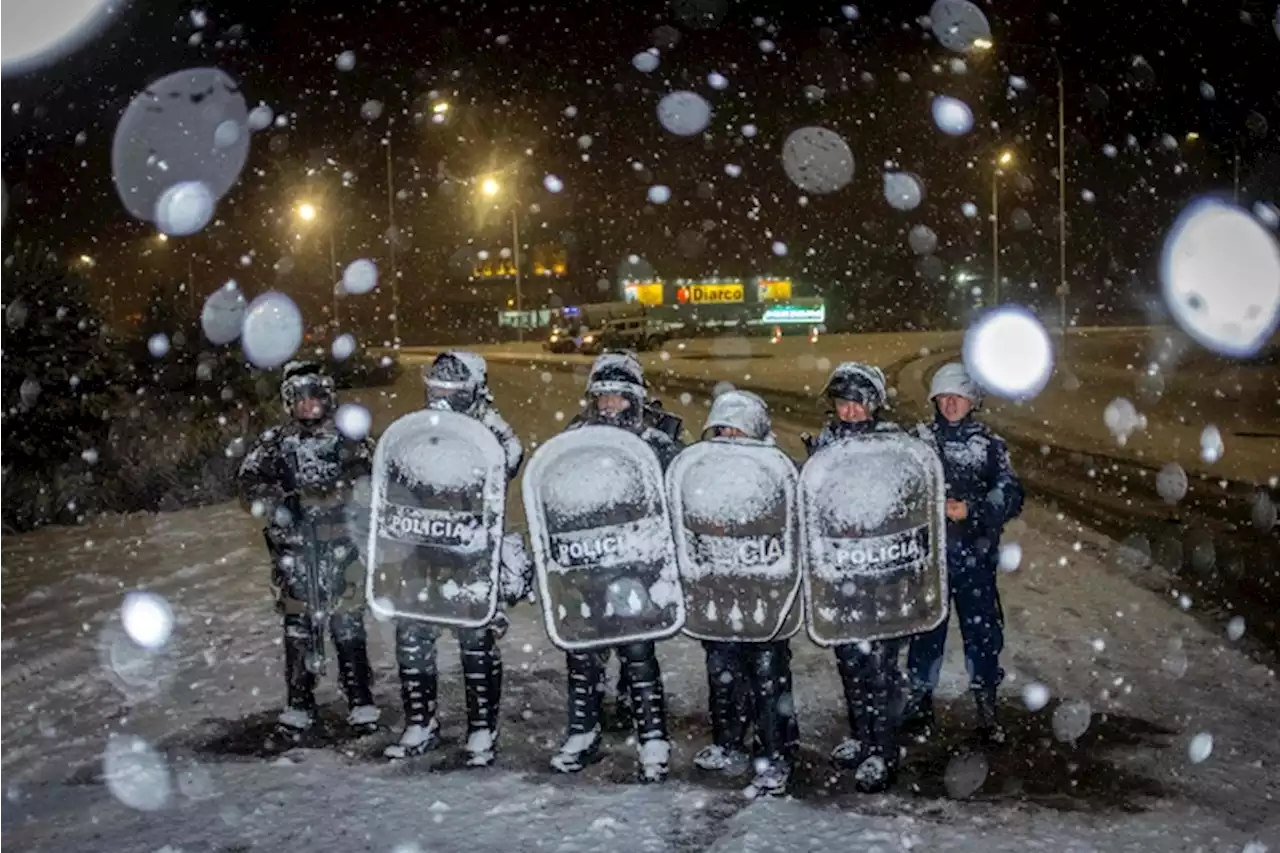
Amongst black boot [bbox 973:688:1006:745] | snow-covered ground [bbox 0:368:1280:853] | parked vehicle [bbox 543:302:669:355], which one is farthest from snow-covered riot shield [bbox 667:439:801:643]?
parked vehicle [bbox 543:302:669:355]

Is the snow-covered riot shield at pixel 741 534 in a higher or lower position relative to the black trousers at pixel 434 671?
higher

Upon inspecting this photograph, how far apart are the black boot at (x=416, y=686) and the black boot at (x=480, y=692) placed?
21cm

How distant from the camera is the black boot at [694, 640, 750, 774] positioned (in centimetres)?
541

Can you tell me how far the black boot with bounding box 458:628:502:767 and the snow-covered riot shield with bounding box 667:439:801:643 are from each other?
101 cm

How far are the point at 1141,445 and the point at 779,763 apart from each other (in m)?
14.4

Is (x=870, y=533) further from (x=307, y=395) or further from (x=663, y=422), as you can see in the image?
(x=307, y=395)

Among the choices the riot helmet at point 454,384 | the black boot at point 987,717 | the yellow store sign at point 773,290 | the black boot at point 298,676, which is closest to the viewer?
the riot helmet at point 454,384

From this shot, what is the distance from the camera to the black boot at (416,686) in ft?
18.6

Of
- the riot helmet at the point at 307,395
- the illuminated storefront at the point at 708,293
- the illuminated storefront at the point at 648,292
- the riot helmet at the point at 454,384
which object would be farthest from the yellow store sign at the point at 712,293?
the riot helmet at the point at 454,384

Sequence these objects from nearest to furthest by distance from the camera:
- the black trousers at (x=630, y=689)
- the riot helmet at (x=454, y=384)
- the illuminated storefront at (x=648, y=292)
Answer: the black trousers at (x=630, y=689), the riot helmet at (x=454, y=384), the illuminated storefront at (x=648, y=292)

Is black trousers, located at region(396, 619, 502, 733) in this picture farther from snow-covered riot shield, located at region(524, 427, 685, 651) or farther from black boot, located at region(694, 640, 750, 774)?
black boot, located at region(694, 640, 750, 774)

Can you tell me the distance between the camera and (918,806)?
498cm

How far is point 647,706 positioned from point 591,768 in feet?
1.35

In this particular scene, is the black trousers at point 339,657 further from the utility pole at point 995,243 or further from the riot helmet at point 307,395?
the utility pole at point 995,243
